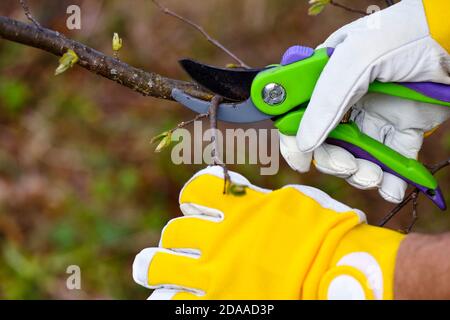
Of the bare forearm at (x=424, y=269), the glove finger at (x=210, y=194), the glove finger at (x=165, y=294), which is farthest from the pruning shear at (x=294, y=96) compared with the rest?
the glove finger at (x=165, y=294)

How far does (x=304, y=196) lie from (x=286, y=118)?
0.18 m

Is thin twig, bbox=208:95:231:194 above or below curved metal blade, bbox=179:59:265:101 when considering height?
below

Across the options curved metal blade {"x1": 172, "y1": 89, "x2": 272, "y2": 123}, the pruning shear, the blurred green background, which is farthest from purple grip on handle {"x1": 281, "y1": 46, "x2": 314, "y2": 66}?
the blurred green background

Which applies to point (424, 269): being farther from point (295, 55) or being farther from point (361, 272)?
point (295, 55)

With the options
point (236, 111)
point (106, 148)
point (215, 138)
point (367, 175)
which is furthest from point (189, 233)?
point (106, 148)

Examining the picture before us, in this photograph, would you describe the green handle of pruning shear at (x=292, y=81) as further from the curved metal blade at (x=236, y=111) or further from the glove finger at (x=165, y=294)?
the glove finger at (x=165, y=294)

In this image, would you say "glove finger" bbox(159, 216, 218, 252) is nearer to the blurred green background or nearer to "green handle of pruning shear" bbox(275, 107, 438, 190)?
"green handle of pruning shear" bbox(275, 107, 438, 190)

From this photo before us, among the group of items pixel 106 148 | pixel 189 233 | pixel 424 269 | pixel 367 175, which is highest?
pixel 106 148

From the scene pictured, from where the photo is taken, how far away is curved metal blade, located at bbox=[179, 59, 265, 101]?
4.58ft

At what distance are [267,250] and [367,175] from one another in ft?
1.03

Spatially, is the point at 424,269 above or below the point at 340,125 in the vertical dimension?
below

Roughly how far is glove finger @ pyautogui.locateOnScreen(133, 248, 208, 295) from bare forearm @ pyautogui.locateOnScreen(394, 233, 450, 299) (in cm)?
32

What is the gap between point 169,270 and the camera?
4.09 ft
